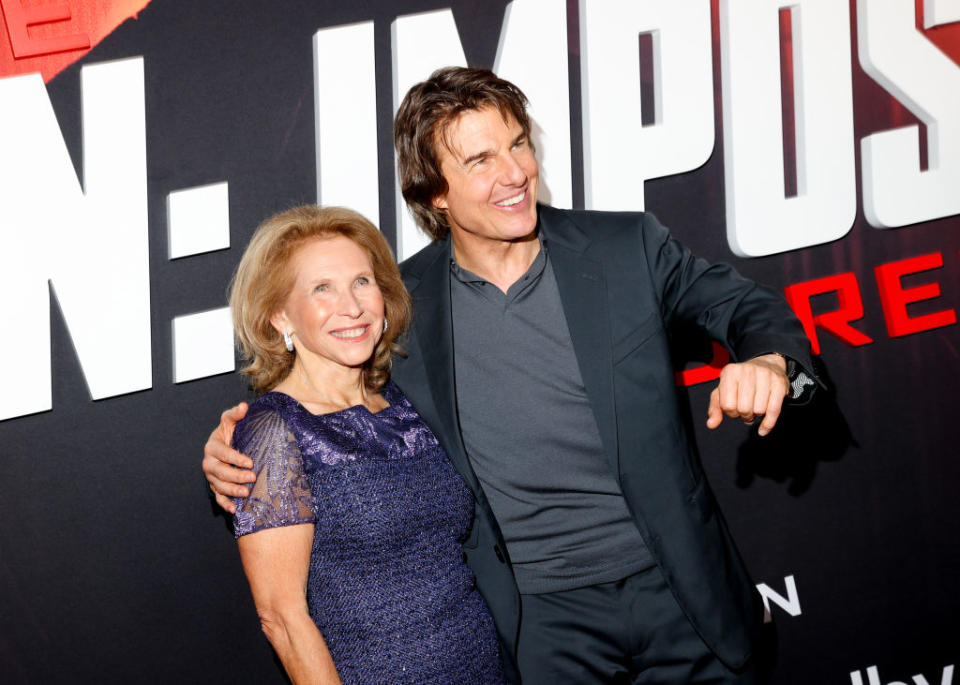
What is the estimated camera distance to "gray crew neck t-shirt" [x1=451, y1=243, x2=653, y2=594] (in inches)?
86.1

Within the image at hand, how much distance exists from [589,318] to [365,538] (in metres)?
0.72

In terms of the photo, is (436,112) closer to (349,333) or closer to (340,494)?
(349,333)

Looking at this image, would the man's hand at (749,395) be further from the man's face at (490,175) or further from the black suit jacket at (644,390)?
the man's face at (490,175)

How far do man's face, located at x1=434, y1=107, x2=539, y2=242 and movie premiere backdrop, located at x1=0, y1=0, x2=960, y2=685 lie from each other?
479 millimetres

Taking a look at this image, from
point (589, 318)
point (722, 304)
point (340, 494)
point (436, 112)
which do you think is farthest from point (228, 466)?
point (722, 304)

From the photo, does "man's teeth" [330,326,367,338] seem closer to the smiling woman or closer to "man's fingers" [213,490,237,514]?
the smiling woman

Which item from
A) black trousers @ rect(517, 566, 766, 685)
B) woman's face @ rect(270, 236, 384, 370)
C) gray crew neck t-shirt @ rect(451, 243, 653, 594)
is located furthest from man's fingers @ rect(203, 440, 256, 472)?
black trousers @ rect(517, 566, 766, 685)

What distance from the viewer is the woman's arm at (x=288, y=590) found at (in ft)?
6.17

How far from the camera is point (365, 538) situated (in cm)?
194

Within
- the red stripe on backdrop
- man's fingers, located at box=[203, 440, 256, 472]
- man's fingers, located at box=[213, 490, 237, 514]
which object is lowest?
man's fingers, located at box=[213, 490, 237, 514]

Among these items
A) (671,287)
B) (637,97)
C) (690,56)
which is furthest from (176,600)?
(690,56)

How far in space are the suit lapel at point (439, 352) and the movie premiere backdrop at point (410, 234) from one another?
44cm

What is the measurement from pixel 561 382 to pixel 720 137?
1287 mm

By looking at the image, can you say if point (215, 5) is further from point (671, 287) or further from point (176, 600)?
point (176, 600)
